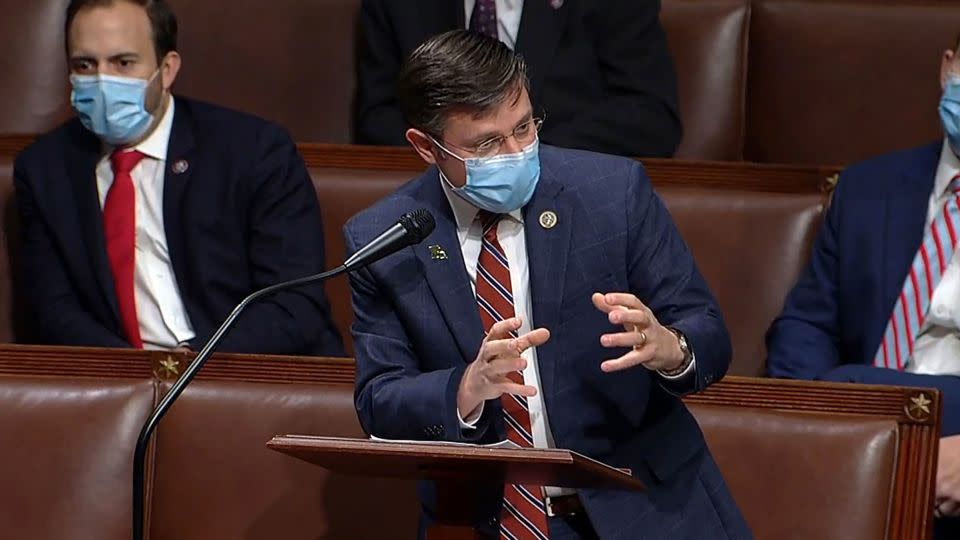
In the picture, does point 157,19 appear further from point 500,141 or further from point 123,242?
point 500,141

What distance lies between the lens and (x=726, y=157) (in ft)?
6.39

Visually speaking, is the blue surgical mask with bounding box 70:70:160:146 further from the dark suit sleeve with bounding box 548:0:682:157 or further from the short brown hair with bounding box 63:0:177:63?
the dark suit sleeve with bounding box 548:0:682:157

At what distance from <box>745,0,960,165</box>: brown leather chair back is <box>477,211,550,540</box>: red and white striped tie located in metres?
0.85

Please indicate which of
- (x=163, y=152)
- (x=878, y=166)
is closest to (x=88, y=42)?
(x=163, y=152)

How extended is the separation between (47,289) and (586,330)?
722 millimetres

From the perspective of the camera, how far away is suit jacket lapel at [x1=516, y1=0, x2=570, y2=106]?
1820mm

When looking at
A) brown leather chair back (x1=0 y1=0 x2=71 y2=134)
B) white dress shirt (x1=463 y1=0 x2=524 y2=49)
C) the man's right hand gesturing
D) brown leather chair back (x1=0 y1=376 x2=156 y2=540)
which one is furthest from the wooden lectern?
brown leather chair back (x1=0 y1=0 x2=71 y2=134)

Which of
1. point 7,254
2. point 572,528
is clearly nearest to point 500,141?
point 572,528

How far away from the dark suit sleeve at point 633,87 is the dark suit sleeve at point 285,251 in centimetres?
32

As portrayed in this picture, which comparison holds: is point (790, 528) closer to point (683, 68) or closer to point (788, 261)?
point (788, 261)

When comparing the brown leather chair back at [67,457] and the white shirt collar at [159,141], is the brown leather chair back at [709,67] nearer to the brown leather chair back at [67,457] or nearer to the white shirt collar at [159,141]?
the white shirt collar at [159,141]

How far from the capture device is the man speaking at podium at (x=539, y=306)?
44.8 inches

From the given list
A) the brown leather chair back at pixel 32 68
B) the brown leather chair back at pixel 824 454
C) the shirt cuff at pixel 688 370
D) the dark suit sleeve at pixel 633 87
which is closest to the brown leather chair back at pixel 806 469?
the brown leather chair back at pixel 824 454

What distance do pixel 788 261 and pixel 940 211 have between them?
0.58 ft
